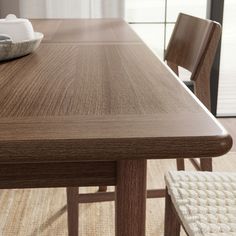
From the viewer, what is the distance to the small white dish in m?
0.93

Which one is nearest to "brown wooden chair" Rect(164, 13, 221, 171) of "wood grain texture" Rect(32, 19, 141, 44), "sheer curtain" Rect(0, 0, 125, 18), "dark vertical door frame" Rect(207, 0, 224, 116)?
"wood grain texture" Rect(32, 19, 141, 44)

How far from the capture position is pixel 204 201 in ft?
3.00

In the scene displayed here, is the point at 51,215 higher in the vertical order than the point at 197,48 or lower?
lower

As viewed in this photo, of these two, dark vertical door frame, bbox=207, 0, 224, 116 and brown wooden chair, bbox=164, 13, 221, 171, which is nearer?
brown wooden chair, bbox=164, 13, 221, 171

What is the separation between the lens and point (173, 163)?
7.50ft

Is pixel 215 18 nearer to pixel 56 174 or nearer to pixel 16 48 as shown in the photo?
pixel 16 48

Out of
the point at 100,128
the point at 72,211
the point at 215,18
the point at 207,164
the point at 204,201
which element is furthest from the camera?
the point at 215,18

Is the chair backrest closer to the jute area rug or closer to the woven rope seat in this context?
the woven rope seat

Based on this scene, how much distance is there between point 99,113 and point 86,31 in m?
0.99

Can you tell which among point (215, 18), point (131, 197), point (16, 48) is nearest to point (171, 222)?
point (131, 197)

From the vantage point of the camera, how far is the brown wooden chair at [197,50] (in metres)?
1.23

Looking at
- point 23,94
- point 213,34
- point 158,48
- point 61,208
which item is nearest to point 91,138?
point 23,94

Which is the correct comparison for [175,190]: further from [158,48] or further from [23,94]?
[158,48]

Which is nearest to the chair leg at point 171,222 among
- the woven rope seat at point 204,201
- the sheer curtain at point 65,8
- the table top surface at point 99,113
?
the woven rope seat at point 204,201
